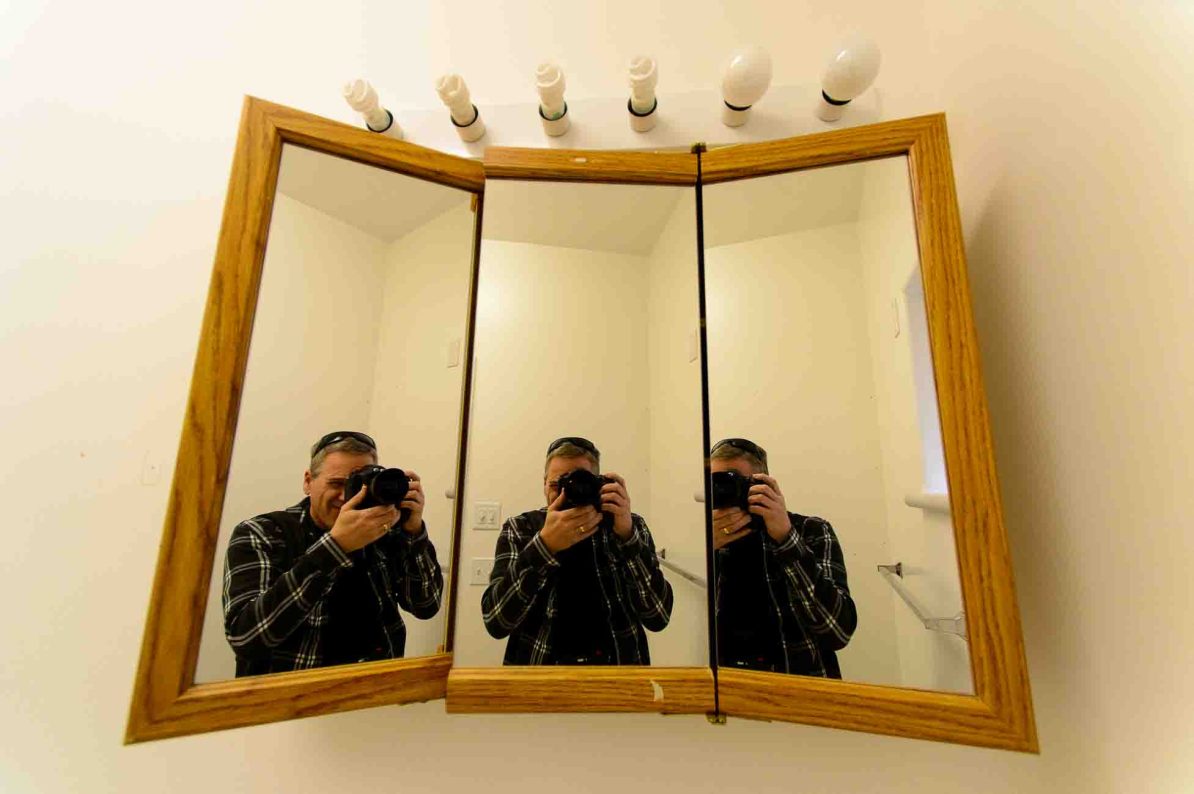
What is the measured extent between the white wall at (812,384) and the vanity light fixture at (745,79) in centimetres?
12

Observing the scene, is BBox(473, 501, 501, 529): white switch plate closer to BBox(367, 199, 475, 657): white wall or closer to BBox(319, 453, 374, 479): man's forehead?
BBox(367, 199, 475, 657): white wall

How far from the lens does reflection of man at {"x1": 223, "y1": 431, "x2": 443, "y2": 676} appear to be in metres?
0.54

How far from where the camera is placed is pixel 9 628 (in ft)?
2.15

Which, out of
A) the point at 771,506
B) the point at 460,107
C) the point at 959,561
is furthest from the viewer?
the point at 460,107

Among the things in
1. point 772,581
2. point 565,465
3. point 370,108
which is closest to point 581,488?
point 565,465

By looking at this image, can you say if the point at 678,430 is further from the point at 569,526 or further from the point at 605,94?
the point at 605,94

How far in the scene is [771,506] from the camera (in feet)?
1.84

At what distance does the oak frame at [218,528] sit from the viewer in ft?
1.59

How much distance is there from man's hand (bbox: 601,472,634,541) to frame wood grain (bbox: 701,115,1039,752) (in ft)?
0.60

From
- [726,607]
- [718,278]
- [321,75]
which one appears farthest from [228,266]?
[726,607]

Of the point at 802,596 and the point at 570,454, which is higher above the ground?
the point at 570,454

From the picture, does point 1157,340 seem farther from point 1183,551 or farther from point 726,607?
point 726,607

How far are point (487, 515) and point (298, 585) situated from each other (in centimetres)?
22

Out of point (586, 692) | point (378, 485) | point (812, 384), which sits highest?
point (812, 384)
